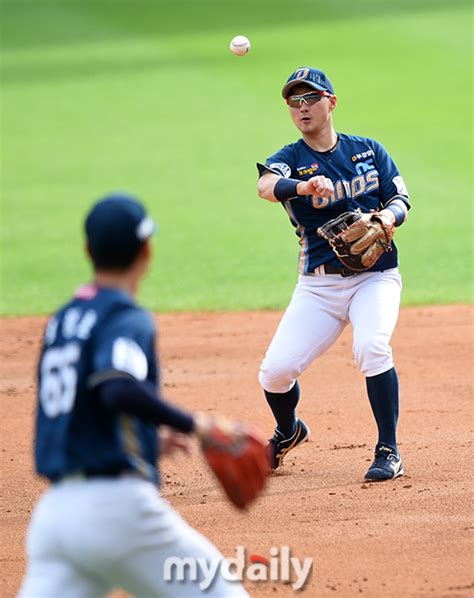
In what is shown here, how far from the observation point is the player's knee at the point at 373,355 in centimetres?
580

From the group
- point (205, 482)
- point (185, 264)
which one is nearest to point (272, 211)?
point (185, 264)

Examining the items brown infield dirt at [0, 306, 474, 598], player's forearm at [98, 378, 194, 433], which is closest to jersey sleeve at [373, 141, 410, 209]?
brown infield dirt at [0, 306, 474, 598]

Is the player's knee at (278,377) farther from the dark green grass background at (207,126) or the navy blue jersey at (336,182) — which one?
the dark green grass background at (207,126)

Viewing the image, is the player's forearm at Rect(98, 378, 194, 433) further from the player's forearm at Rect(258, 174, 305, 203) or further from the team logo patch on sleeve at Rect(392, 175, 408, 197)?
the team logo patch on sleeve at Rect(392, 175, 408, 197)

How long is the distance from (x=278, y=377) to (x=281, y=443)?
474 millimetres

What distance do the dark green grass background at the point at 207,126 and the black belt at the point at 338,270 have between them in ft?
14.5

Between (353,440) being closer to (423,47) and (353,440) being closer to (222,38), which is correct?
(423,47)

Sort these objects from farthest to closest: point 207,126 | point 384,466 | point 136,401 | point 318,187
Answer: point 207,126 < point 384,466 < point 318,187 < point 136,401

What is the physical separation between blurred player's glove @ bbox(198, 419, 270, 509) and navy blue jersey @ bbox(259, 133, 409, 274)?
9.32ft

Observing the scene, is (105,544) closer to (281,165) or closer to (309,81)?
(281,165)

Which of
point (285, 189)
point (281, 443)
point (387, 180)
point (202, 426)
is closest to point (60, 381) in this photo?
point (202, 426)

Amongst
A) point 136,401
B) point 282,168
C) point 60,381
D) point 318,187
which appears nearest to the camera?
point 136,401

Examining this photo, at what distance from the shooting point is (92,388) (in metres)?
3.13

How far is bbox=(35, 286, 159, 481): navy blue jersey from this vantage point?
3.14m
